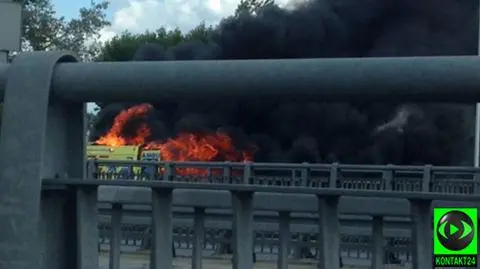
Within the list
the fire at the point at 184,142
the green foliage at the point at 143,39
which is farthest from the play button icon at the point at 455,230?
the green foliage at the point at 143,39

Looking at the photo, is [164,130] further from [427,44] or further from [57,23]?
[427,44]

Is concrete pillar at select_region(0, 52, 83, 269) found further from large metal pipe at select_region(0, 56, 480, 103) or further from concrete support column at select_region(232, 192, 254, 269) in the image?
concrete support column at select_region(232, 192, 254, 269)

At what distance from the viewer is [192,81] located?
398cm

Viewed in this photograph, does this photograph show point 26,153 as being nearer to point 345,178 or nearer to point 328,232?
point 328,232

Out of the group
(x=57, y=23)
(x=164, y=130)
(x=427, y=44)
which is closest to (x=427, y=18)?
(x=427, y=44)

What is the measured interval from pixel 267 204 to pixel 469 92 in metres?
1.31

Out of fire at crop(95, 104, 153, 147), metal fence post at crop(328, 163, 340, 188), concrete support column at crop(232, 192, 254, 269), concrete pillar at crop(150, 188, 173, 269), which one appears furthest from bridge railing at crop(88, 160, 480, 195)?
fire at crop(95, 104, 153, 147)

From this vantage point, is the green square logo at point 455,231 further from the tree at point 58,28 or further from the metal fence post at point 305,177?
the tree at point 58,28

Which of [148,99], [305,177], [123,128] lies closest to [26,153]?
[148,99]

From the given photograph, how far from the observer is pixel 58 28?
4462cm

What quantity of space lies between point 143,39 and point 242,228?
73.6 metres

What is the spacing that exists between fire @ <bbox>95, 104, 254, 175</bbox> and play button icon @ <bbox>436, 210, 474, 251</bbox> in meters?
37.5

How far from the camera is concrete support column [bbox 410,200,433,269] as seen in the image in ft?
13.0

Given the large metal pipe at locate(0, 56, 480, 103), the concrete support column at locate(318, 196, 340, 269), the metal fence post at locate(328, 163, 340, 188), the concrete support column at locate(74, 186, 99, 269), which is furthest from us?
the metal fence post at locate(328, 163, 340, 188)
